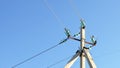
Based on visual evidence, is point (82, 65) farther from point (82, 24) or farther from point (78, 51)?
point (82, 24)

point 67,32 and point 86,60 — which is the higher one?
point 67,32

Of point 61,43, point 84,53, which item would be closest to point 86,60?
point 84,53

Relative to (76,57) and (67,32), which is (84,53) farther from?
(67,32)

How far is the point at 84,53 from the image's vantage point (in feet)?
135

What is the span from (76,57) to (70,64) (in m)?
0.93

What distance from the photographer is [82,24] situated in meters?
43.9

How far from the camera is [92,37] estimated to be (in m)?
43.1

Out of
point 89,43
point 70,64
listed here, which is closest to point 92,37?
point 89,43

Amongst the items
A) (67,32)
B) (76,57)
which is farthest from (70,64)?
(67,32)

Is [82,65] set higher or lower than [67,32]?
lower

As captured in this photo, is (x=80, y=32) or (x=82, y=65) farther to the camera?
(x=80, y=32)

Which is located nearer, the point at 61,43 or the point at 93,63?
the point at 93,63

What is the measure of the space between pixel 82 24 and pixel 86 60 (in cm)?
414

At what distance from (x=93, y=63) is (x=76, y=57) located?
1.74 metres
